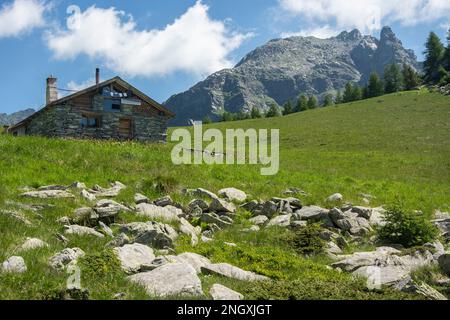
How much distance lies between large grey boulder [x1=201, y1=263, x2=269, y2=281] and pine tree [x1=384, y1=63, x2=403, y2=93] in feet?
335

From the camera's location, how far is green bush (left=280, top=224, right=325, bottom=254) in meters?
11.3

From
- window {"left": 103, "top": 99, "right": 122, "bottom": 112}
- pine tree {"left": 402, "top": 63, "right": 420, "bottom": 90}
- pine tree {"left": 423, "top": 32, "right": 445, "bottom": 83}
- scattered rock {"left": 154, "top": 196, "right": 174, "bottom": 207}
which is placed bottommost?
scattered rock {"left": 154, "top": 196, "right": 174, "bottom": 207}

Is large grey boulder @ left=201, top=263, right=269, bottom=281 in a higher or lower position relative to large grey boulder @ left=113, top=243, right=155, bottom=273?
lower

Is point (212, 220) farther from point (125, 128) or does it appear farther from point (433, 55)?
point (433, 55)

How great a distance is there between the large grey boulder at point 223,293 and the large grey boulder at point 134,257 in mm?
1567

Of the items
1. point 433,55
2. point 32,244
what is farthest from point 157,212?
point 433,55

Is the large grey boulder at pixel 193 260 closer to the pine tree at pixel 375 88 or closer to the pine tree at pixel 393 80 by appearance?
the pine tree at pixel 375 88

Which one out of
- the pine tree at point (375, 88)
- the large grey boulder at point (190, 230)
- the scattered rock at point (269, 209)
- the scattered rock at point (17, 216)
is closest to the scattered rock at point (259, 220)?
the scattered rock at point (269, 209)

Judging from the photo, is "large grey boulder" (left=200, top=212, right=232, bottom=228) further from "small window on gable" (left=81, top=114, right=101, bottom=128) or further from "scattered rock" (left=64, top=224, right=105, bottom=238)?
"small window on gable" (left=81, top=114, right=101, bottom=128)

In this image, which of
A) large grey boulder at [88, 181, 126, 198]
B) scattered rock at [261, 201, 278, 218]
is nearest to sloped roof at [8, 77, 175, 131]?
large grey boulder at [88, 181, 126, 198]

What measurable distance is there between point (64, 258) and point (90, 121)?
3297 cm

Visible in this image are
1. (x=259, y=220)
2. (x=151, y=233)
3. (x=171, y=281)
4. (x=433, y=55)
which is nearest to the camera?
(x=171, y=281)

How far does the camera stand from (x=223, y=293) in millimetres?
7074

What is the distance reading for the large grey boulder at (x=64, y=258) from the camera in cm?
755
